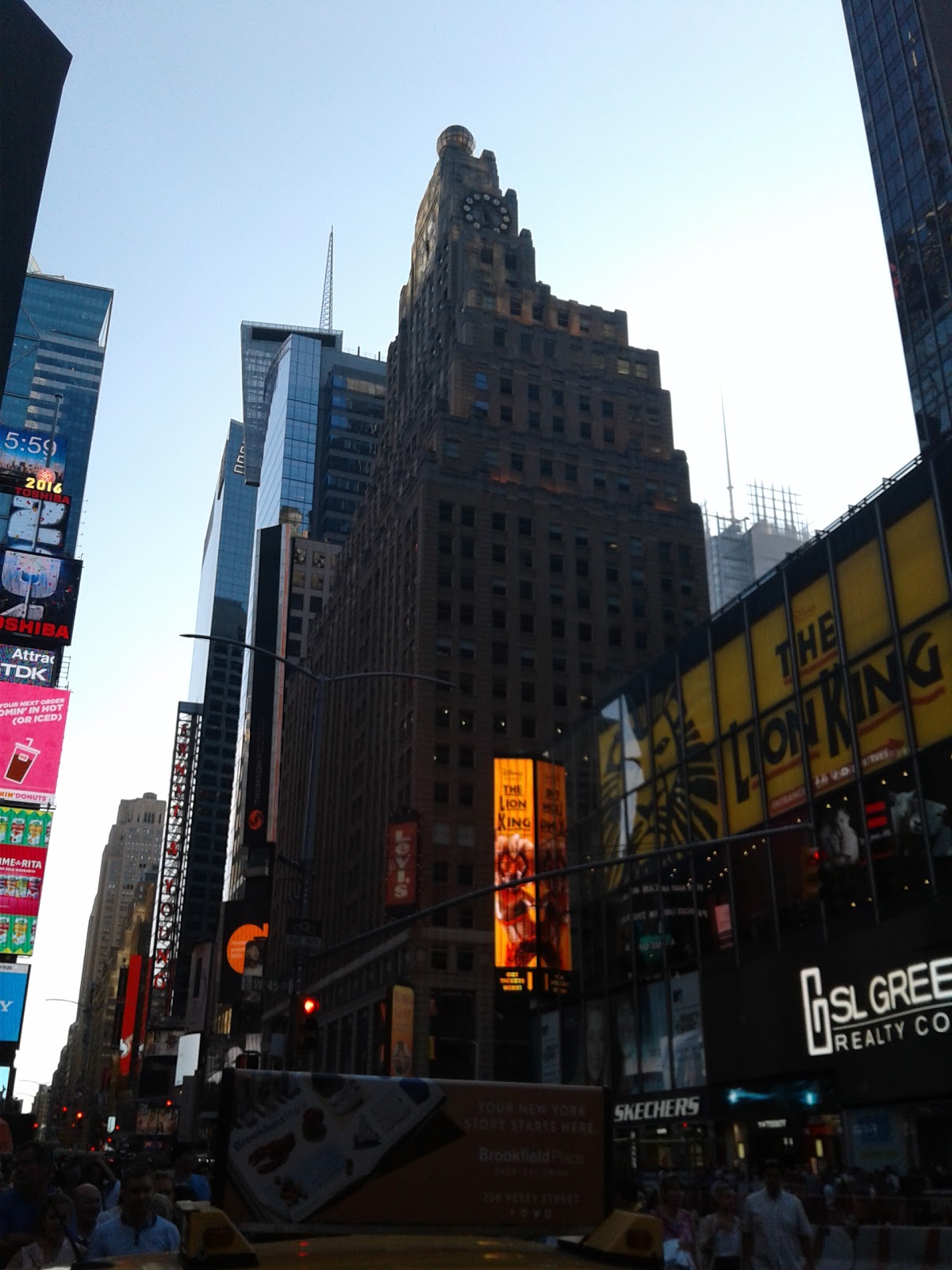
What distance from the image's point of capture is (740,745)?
41.6 metres

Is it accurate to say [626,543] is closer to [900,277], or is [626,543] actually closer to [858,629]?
[900,277]

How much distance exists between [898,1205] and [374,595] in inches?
3598

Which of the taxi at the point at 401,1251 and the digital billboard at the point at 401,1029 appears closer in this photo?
the taxi at the point at 401,1251

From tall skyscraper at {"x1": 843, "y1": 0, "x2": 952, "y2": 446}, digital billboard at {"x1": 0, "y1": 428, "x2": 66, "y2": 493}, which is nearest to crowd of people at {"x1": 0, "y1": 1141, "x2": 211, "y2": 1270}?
digital billboard at {"x1": 0, "y1": 428, "x2": 66, "y2": 493}

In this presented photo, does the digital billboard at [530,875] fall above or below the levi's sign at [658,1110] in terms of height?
above

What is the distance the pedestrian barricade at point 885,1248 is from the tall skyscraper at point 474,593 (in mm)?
55759

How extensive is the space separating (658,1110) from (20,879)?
149 ft

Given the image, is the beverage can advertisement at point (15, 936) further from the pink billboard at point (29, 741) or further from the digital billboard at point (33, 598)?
the digital billboard at point (33, 598)

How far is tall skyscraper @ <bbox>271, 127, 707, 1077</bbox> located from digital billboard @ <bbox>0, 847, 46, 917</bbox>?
2249 cm

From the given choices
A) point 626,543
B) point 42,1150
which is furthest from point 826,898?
point 626,543

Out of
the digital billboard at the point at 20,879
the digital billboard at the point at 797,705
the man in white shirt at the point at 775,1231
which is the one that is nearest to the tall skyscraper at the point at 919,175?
the digital billboard at the point at 797,705

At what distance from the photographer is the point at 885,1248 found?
1630cm

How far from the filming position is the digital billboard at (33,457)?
7712 cm

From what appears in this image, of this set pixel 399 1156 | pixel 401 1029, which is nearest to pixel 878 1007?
pixel 399 1156
